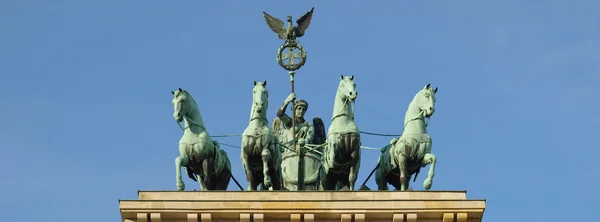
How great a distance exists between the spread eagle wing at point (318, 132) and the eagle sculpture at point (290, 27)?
7.98 ft

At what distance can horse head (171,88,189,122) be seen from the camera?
2886 inches

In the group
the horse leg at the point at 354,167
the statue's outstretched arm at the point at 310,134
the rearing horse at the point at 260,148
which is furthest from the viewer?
the statue's outstretched arm at the point at 310,134

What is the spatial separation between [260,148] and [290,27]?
269 inches

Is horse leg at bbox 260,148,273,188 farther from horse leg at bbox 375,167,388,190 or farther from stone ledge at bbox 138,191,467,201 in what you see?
horse leg at bbox 375,167,388,190

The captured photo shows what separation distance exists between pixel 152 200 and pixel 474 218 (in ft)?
26.8

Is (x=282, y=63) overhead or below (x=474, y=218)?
overhead

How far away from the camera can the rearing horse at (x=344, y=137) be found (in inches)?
2881

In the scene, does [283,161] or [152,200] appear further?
[283,161]

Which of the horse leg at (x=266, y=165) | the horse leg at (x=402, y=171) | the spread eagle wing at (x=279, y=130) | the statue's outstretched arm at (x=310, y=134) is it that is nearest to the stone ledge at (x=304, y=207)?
the horse leg at (x=402, y=171)

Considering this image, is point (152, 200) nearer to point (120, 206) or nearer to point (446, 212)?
point (120, 206)

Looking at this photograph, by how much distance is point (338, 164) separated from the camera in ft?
242

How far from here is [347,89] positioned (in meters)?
73.2

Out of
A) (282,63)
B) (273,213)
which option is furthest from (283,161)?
(273,213)

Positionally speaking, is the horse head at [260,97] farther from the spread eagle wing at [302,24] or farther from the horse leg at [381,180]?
the spread eagle wing at [302,24]
